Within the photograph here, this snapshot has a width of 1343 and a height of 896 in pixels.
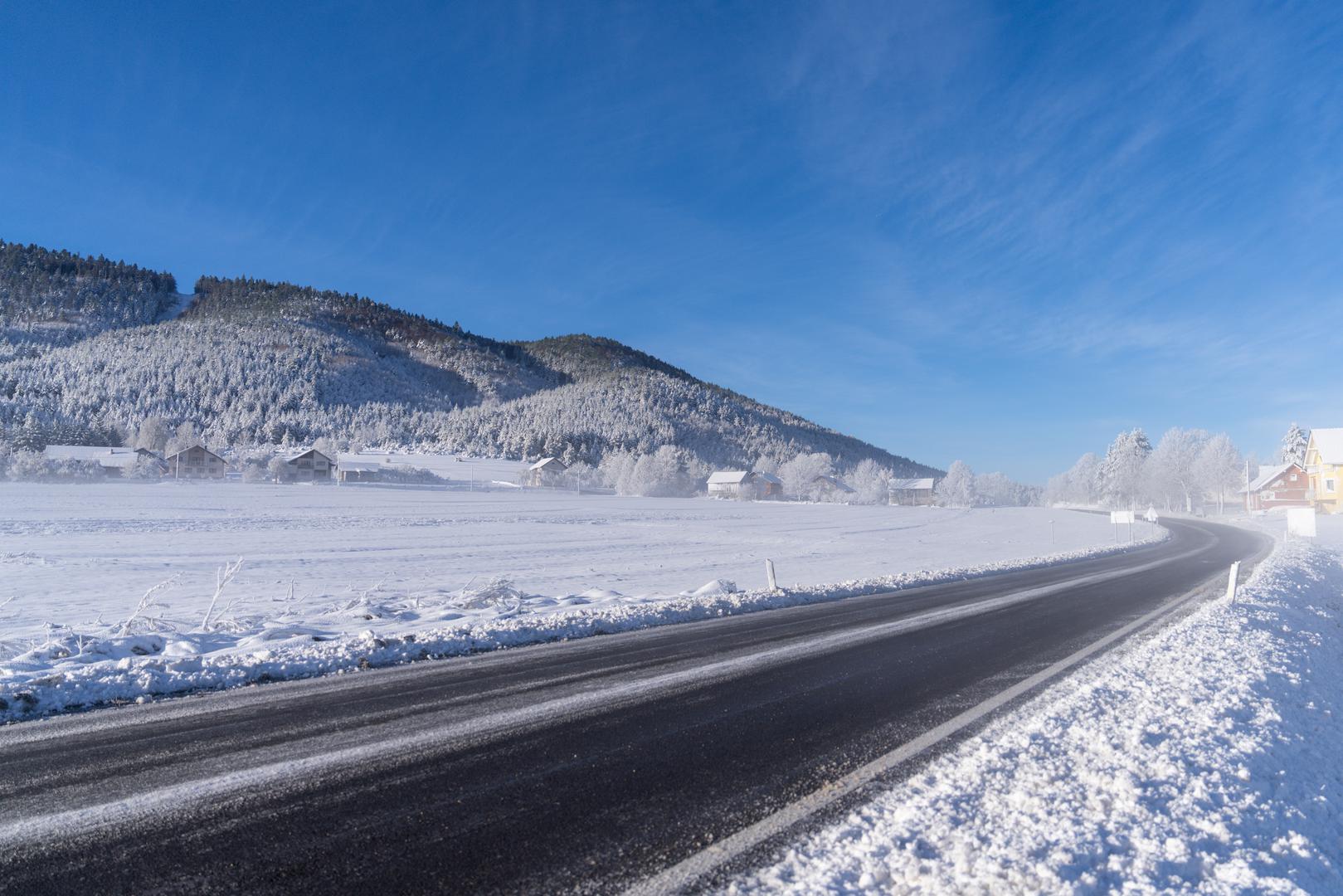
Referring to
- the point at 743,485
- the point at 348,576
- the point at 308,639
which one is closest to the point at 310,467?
the point at 743,485

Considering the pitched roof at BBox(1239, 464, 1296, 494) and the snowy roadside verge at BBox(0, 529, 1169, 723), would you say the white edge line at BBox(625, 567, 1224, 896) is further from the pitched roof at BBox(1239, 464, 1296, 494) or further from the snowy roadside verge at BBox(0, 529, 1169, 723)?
the pitched roof at BBox(1239, 464, 1296, 494)

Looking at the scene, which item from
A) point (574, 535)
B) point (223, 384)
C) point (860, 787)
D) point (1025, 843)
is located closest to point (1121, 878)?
point (1025, 843)

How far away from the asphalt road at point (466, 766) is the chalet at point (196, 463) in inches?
3911

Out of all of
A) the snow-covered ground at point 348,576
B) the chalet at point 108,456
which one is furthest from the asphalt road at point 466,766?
the chalet at point 108,456

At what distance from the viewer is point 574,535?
37.2m

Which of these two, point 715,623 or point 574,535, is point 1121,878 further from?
point 574,535

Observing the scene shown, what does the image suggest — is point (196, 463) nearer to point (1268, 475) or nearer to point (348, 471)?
point (348, 471)

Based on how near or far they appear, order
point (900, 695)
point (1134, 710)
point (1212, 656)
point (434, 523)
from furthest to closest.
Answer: point (434, 523) < point (1212, 656) < point (900, 695) < point (1134, 710)

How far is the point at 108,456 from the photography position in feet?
277

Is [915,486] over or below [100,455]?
over

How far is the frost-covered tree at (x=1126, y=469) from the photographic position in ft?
333

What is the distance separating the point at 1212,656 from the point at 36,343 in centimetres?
24567

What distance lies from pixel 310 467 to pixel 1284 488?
12789cm

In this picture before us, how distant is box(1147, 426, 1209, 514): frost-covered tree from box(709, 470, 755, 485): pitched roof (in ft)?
203
